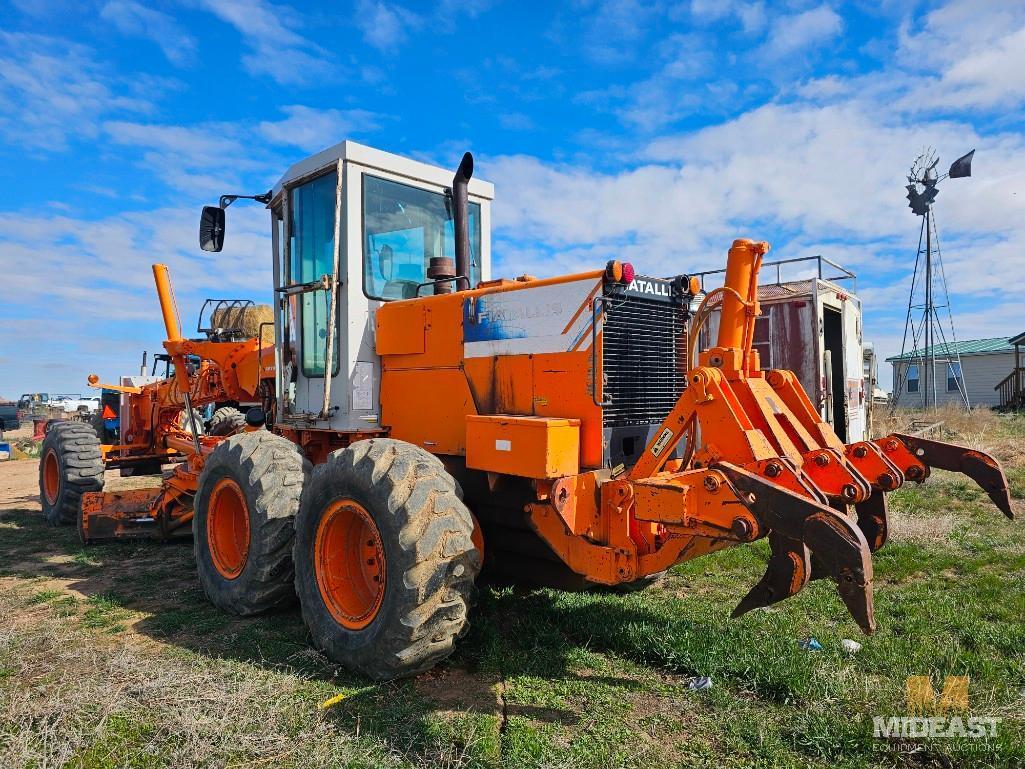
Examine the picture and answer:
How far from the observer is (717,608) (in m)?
5.26

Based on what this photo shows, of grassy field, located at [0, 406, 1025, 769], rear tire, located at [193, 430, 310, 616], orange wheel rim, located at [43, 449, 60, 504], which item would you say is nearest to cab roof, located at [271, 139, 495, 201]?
rear tire, located at [193, 430, 310, 616]

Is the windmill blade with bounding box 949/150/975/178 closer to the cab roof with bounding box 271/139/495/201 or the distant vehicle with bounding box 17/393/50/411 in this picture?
the cab roof with bounding box 271/139/495/201

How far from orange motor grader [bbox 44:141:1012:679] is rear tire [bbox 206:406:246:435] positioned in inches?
192

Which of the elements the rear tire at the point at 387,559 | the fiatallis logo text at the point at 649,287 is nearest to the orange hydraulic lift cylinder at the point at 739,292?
the fiatallis logo text at the point at 649,287

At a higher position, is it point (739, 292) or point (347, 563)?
point (739, 292)

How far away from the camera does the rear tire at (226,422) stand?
10578 mm

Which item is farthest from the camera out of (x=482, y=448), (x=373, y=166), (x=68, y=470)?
(x=68, y=470)

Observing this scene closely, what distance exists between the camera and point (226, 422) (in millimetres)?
10898

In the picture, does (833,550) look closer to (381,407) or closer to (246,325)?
(381,407)

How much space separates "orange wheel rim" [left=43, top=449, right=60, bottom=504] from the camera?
9.86 meters

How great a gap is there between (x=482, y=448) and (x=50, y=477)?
28.4ft

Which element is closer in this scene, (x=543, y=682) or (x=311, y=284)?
(x=543, y=682)

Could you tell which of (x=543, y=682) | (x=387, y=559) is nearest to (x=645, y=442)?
(x=543, y=682)

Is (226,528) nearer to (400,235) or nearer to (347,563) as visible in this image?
(347,563)
